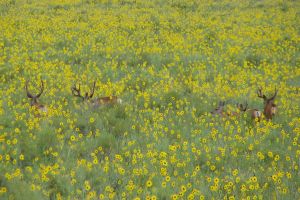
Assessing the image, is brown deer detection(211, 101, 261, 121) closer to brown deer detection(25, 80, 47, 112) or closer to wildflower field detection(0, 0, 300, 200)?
wildflower field detection(0, 0, 300, 200)

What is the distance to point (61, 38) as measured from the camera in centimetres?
1318

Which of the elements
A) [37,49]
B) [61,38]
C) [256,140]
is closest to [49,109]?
[256,140]

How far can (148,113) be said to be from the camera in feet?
25.1

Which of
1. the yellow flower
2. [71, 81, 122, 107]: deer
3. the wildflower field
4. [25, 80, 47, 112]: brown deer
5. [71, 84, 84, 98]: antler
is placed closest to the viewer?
the yellow flower

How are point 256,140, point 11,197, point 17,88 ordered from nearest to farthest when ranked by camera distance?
point 11,197 → point 256,140 → point 17,88

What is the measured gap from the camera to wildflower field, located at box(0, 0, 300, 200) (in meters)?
5.37

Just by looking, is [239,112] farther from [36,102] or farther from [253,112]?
[36,102]

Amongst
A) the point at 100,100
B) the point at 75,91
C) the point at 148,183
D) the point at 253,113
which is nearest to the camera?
the point at 148,183

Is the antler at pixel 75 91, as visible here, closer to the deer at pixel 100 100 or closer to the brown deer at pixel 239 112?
→ the deer at pixel 100 100

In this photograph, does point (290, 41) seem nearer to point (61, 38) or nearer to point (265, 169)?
point (61, 38)

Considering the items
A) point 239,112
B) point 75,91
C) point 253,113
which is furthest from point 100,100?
point 253,113

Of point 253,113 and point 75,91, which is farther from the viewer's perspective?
point 75,91

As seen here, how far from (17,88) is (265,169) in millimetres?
5749

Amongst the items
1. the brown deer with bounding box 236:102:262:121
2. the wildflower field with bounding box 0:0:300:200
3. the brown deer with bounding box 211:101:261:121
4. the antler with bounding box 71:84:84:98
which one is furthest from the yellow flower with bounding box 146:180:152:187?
the antler with bounding box 71:84:84:98
